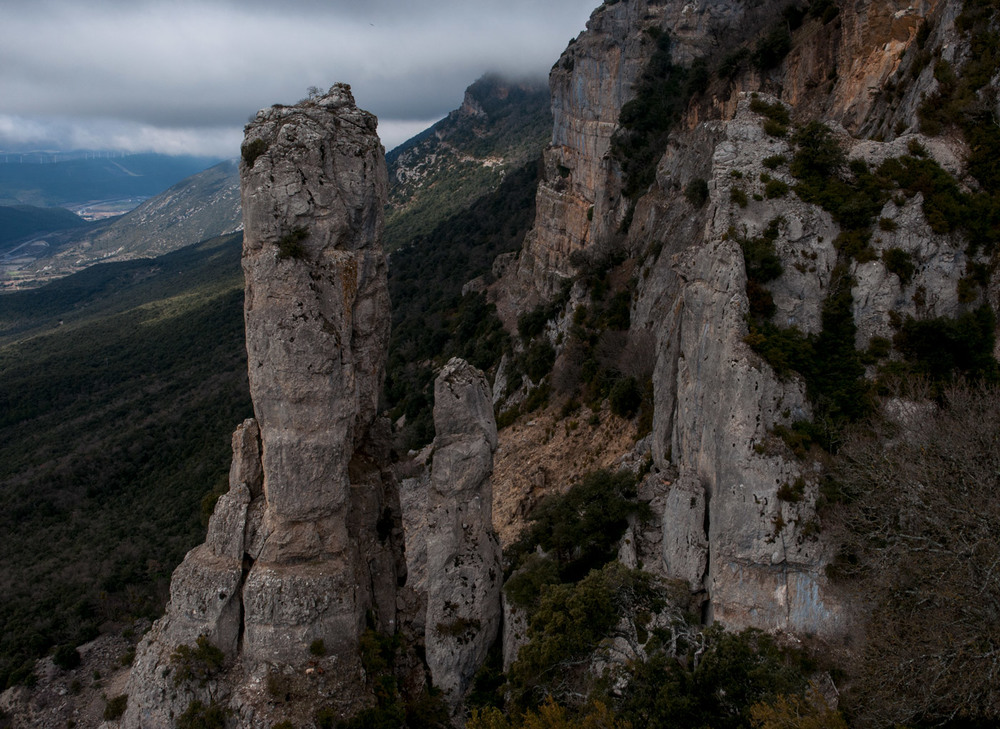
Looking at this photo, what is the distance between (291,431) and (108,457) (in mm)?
40088

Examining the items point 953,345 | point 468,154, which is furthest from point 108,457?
point 468,154

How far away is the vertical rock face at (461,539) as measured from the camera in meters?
13.4

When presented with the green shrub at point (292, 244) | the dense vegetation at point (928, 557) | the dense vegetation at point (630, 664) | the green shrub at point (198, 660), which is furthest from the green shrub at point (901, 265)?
the green shrub at point (198, 660)

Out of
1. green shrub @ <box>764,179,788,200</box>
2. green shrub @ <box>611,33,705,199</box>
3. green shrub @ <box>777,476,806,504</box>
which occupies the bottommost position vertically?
green shrub @ <box>777,476,806,504</box>

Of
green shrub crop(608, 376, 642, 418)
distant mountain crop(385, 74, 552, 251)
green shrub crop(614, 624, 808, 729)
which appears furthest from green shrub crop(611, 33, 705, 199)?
distant mountain crop(385, 74, 552, 251)

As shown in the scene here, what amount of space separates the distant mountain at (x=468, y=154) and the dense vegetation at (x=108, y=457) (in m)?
33.0

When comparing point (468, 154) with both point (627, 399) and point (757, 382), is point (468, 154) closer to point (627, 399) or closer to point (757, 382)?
point (627, 399)

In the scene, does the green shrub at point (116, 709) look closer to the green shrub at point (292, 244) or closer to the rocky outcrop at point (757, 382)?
the green shrub at point (292, 244)

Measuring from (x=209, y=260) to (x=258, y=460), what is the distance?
413 feet

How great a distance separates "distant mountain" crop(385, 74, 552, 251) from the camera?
310ft

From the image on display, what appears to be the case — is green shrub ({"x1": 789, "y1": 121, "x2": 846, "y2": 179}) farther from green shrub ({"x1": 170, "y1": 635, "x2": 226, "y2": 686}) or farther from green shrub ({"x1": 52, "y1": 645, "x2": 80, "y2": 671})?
green shrub ({"x1": 52, "y1": 645, "x2": 80, "y2": 671})

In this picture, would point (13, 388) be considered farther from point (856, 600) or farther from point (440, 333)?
point (856, 600)

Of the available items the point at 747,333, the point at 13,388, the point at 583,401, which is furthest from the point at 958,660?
the point at 13,388

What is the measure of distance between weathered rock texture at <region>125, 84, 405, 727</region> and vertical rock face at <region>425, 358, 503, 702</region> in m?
1.92
